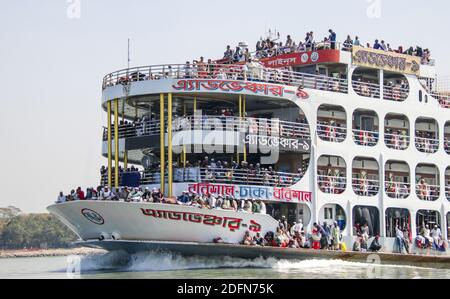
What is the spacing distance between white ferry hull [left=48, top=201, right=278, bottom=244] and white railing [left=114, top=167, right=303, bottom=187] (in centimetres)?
166

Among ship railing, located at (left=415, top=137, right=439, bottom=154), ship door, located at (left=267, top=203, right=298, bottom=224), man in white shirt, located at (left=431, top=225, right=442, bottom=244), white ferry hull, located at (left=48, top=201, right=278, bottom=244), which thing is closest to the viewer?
white ferry hull, located at (left=48, top=201, right=278, bottom=244)

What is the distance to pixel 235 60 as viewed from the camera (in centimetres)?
3494

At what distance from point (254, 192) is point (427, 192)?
7856 millimetres

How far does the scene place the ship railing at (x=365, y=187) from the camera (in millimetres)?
32969

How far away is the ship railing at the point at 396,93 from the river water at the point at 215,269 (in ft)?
22.0

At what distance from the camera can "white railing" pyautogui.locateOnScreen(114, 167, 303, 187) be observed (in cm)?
2964

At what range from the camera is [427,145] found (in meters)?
35.1

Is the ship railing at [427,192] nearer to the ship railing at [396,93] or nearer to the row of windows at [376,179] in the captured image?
the row of windows at [376,179]
